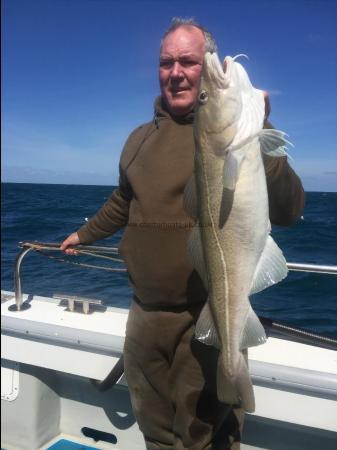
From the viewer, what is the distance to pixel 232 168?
1887 millimetres

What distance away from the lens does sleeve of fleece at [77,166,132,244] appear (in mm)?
2939

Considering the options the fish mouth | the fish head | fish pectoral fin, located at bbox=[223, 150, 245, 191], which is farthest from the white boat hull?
the fish mouth

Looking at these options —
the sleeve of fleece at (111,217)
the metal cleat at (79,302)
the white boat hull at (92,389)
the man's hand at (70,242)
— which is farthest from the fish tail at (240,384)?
the metal cleat at (79,302)

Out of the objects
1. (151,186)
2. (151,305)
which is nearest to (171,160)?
(151,186)

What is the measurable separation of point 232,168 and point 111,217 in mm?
1427

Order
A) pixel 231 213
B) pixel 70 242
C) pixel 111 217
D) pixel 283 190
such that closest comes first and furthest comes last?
pixel 231 213, pixel 283 190, pixel 111 217, pixel 70 242

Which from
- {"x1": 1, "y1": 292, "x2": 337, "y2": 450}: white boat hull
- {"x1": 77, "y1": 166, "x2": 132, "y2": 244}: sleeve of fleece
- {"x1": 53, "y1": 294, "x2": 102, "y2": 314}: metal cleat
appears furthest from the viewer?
{"x1": 53, "y1": 294, "x2": 102, "y2": 314}: metal cleat

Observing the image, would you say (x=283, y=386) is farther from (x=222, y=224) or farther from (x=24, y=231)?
(x=24, y=231)

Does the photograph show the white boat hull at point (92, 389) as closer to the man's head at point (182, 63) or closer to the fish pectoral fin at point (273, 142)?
the fish pectoral fin at point (273, 142)

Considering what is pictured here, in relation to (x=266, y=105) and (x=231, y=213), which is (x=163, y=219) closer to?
(x=231, y=213)

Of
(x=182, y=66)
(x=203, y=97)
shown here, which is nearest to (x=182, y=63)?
(x=182, y=66)

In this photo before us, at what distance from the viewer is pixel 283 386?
2816mm

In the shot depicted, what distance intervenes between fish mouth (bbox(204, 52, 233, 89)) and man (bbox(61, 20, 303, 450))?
48cm

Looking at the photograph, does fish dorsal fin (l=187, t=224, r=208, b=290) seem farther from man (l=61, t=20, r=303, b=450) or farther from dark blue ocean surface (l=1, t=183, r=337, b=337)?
dark blue ocean surface (l=1, t=183, r=337, b=337)
